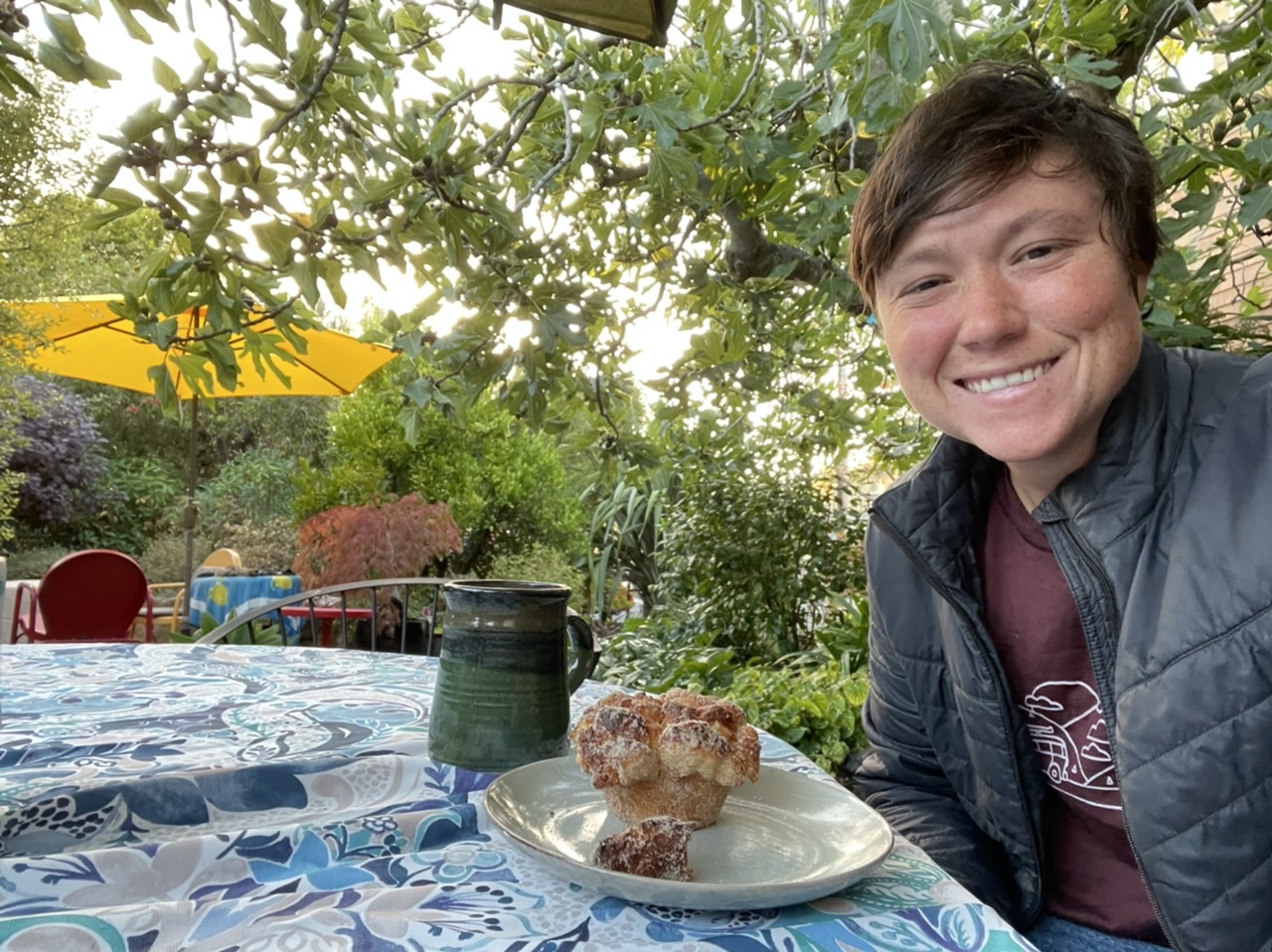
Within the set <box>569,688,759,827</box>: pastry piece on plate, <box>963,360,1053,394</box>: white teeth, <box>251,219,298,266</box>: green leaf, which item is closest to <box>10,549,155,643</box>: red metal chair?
<box>251,219,298,266</box>: green leaf

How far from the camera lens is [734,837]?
2.68ft

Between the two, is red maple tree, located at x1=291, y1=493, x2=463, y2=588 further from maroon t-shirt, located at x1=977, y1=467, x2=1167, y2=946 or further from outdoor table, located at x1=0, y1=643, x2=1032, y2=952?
maroon t-shirt, located at x1=977, y1=467, x2=1167, y2=946

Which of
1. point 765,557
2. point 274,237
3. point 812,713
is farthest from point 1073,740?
point 765,557

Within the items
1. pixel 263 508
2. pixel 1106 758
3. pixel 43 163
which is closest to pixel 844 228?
pixel 1106 758

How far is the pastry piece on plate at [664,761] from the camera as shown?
79cm

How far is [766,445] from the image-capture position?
4629 millimetres

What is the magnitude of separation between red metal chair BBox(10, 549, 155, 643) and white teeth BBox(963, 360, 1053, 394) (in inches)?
160

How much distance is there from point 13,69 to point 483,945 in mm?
961

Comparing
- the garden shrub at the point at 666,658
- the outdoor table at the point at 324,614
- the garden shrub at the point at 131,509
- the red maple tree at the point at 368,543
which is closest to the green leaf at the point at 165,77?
the garden shrub at the point at 666,658

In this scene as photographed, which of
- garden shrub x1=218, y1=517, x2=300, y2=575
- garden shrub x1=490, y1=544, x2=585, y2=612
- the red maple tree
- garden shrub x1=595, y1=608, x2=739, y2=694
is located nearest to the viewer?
garden shrub x1=595, y1=608, x2=739, y2=694

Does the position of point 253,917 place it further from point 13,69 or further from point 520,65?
point 520,65

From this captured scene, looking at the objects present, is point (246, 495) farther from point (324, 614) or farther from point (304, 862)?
point (304, 862)

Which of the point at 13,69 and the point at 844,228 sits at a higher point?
the point at 844,228

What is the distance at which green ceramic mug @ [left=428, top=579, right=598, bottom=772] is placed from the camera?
2.94 ft
